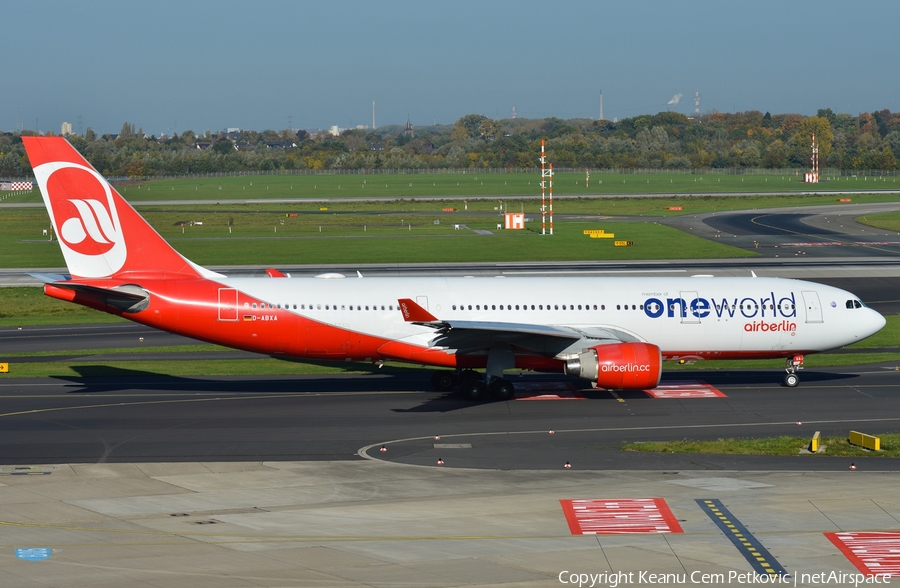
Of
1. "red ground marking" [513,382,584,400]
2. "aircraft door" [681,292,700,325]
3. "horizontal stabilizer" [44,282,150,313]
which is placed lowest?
"red ground marking" [513,382,584,400]

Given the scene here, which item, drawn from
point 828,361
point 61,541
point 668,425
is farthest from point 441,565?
point 828,361

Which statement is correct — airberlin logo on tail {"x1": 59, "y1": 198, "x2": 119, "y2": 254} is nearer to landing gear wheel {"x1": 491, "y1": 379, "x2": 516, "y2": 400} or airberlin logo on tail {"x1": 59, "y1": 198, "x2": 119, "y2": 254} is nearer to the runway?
the runway

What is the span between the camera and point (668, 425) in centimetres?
3209

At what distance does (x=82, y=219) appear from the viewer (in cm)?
3516

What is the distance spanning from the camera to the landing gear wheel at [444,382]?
125 feet

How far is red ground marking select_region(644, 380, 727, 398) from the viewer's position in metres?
36.8

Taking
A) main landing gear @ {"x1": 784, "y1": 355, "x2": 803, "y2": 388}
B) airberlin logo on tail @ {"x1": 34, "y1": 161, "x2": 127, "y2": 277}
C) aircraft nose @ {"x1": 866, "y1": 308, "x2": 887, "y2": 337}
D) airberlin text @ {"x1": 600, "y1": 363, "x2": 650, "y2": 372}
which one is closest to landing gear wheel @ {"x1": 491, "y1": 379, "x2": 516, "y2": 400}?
airberlin text @ {"x1": 600, "y1": 363, "x2": 650, "y2": 372}

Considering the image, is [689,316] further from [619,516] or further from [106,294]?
[106,294]

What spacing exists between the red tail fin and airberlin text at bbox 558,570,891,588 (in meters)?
22.4

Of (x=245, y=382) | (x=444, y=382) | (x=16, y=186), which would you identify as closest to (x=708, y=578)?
(x=444, y=382)

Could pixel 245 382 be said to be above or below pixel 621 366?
below

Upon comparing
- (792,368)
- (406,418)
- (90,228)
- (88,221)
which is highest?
(88,221)

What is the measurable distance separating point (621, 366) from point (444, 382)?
7.59 metres

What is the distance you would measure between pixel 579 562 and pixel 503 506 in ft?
13.7
